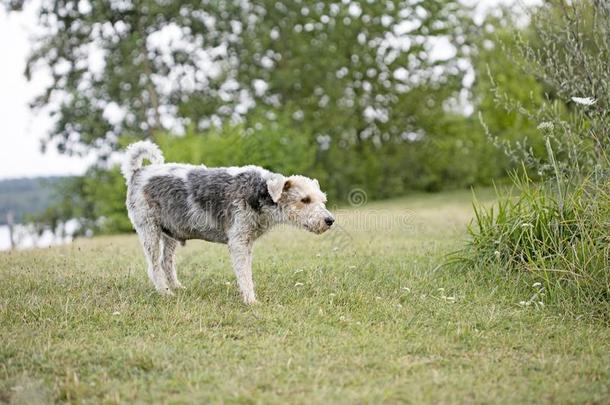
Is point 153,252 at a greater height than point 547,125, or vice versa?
point 547,125

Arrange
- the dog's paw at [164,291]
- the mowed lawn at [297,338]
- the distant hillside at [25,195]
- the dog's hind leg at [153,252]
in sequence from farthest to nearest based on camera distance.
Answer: the distant hillside at [25,195], the dog's hind leg at [153,252], the dog's paw at [164,291], the mowed lawn at [297,338]

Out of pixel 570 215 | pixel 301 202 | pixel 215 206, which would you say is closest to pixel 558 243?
pixel 570 215

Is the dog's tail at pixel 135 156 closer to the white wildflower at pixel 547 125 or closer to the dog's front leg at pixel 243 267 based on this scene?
the dog's front leg at pixel 243 267

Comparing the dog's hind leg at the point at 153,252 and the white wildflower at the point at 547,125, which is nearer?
the dog's hind leg at the point at 153,252

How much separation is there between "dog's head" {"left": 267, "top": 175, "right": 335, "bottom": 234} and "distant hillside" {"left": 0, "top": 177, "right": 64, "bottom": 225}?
14719 mm

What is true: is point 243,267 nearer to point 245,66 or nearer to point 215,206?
point 215,206

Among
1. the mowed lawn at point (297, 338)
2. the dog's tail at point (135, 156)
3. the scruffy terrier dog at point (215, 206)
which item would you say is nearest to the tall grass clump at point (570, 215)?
the mowed lawn at point (297, 338)

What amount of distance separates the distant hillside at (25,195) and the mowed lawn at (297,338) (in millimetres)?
13283

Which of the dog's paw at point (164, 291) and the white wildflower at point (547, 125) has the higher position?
the white wildflower at point (547, 125)

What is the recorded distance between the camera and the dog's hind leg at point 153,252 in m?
7.21

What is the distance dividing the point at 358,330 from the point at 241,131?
53.6 feet

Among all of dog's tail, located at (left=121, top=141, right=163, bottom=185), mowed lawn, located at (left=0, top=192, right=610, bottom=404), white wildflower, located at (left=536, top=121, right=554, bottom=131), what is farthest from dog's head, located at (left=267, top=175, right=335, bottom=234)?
white wildflower, located at (left=536, top=121, right=554, bottom=131)

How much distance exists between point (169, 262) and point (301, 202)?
1716 millimetres

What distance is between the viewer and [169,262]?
301 inches
